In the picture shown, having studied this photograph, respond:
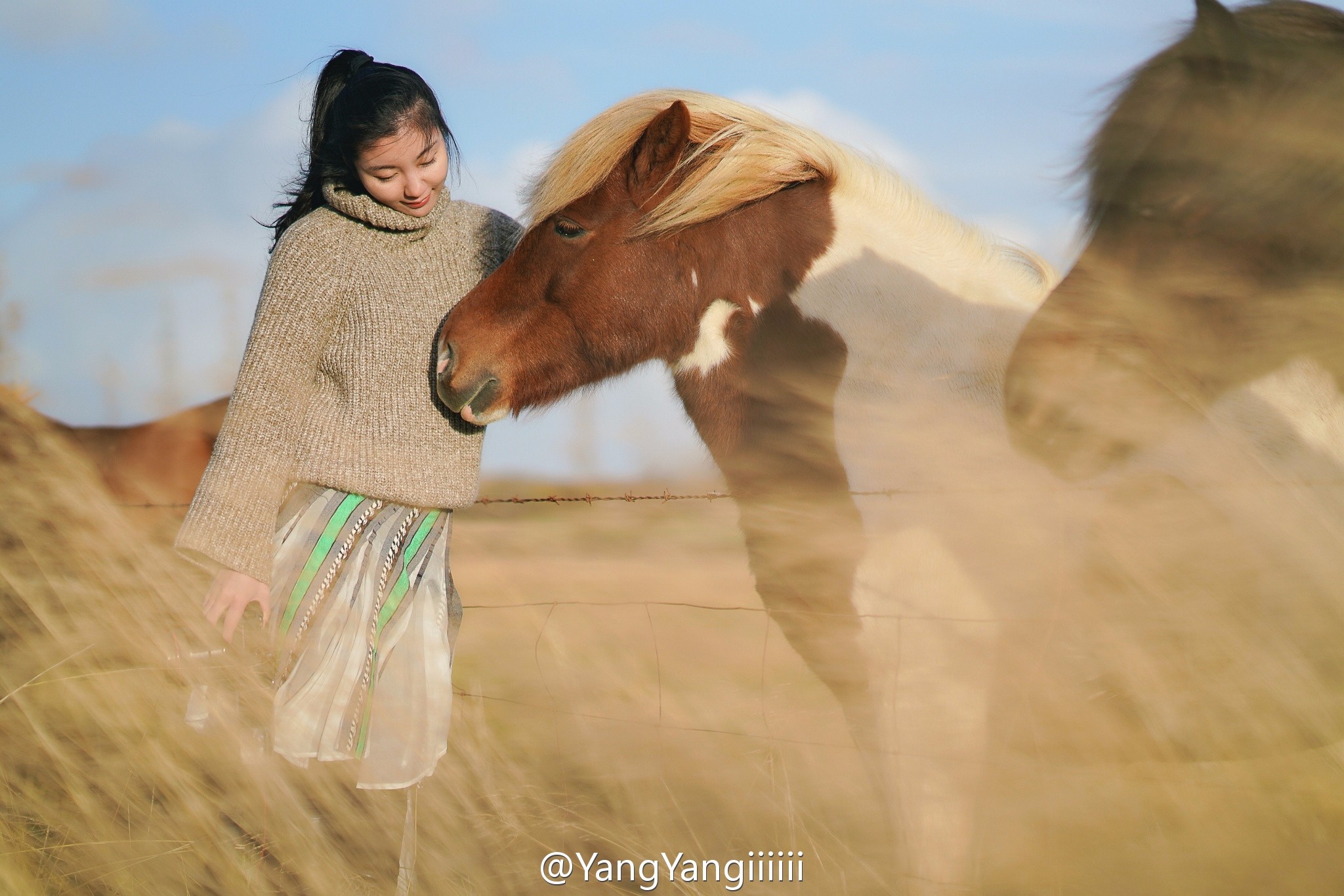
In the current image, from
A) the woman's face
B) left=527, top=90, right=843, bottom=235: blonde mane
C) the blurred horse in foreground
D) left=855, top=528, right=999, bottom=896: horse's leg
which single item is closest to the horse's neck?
left=527, top=90, right=843, bottom=235: blonde mane

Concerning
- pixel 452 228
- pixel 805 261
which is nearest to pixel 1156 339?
pixel 805 261

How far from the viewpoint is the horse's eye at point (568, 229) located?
2.10 m

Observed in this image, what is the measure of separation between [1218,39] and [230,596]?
7.14 feet

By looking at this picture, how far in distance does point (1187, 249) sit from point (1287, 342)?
0.24m

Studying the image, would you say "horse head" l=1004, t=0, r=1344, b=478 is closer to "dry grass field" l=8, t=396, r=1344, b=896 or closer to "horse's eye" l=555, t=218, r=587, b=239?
"dry grass field" l=8, t=396, r=1344, b=896

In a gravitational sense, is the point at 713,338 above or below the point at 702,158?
below

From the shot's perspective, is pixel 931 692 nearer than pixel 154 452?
Yes

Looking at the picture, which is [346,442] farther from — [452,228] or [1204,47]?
[1204,47]

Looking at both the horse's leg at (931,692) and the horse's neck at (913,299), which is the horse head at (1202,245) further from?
the horse's leg at (931,692)

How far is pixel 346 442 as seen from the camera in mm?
1880

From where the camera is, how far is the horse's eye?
210 cm

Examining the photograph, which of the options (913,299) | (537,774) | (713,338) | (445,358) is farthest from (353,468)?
(537,774)

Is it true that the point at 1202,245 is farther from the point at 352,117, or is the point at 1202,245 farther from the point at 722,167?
the point at 352,117

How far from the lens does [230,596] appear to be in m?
1.75
